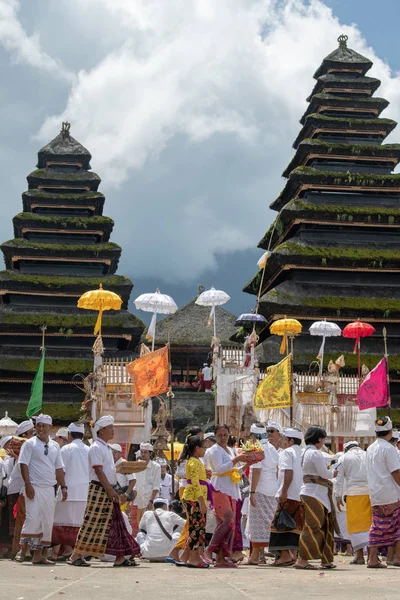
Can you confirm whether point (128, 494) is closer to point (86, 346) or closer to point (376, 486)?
point (376, 486)

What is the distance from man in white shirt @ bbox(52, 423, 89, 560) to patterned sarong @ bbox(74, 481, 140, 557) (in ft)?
3.93

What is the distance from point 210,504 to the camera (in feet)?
36.0

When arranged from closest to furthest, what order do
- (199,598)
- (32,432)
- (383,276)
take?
1. (199,598)
2. (32,432)
3. (383,276)

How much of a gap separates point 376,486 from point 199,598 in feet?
13.5

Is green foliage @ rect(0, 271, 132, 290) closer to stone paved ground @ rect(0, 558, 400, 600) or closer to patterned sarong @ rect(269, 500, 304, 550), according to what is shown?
patterned sarong @ rect(269, 500, 304, 550)

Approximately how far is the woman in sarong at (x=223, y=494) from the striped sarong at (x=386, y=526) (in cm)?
160

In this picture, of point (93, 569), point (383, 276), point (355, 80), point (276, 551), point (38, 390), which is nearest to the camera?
point (93, 569)

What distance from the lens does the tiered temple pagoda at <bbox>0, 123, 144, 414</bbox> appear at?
37.4 m

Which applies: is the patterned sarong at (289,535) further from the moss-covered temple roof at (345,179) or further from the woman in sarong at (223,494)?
the moss-covered temple roof at (345,179)

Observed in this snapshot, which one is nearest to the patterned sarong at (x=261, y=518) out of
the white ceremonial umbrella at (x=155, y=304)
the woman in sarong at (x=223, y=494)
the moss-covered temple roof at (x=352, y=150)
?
the woman in sarong at (x=223, y=494)

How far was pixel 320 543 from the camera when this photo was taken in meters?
10.3

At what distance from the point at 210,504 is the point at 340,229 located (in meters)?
28.4

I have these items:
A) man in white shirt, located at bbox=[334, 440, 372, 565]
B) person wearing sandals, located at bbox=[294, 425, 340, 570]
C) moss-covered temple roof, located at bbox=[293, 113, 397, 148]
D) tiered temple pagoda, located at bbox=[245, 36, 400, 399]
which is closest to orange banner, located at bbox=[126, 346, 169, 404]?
man in white shirt, located at bbox=[334, 440, 372, 565]

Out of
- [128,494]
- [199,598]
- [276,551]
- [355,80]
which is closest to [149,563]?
[128,494]
